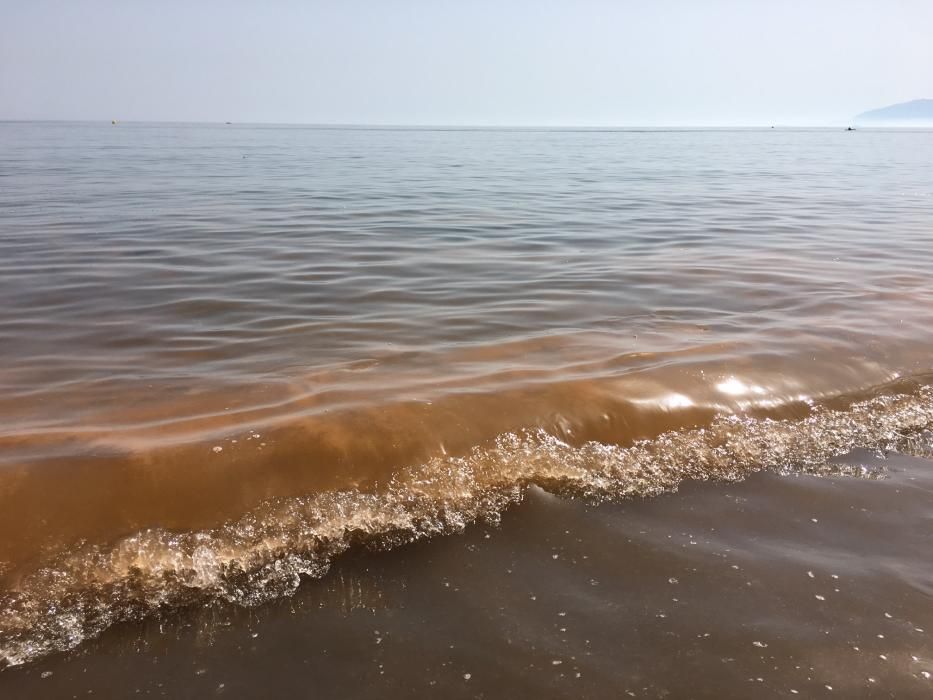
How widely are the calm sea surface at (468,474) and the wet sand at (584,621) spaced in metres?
0.01

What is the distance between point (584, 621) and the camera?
86.9 inches

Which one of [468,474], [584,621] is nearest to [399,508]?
[468,474]

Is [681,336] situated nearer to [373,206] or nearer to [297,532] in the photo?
[297,532]

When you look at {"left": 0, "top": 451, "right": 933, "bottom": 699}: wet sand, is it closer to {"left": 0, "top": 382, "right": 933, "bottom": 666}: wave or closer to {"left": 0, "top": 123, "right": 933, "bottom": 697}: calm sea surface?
{"left": 0, "top": 123, "right": 933, "bottom": 697}: calm sea surface

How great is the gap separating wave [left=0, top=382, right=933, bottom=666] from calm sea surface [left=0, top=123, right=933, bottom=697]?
0.5 inches

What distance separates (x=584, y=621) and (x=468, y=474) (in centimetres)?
107

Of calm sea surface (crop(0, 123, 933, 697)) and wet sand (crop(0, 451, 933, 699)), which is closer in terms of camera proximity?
wet sand (crop(0, 451, 933, 699))

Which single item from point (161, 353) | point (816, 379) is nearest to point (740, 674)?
point (816, 379)

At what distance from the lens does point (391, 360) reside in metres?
4.58

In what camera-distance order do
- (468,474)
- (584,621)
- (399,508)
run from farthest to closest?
(468,474) < (399,508) < (584,621)

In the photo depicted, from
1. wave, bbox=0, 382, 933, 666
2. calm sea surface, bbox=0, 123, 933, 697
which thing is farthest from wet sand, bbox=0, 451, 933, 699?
wave, bbox=0, 382, 933, 666

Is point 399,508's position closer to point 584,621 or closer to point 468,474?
point 468,474

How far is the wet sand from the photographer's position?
1966 mm

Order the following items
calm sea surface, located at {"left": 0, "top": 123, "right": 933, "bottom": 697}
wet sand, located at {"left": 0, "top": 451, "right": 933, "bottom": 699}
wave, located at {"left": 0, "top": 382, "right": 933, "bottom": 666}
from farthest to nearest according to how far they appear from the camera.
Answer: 1. wave, located at {"left": 0, "top": 382, "right": 933, "bottom": 666}
2. calm sea surface, located at {"left": 0, "top": 123, "right": 933, "bottom": 697}
3. wet sand, located at {"left": 0, "top": 451, "right": 933, "bottom": 699}
